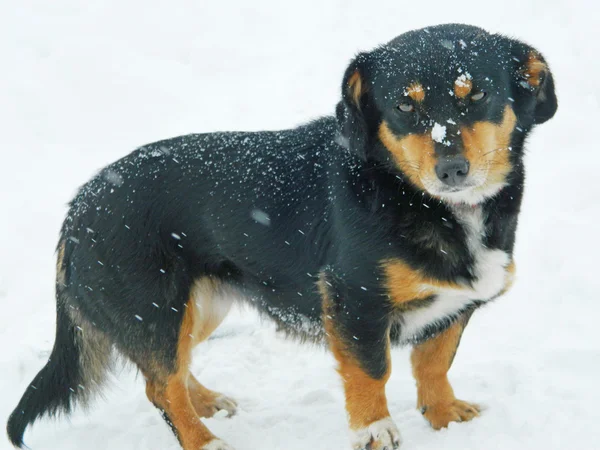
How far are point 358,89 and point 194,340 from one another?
1.84 meters

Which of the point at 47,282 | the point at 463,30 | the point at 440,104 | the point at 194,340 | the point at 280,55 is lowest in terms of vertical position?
the point at 47,282

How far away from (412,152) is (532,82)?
2.46ft

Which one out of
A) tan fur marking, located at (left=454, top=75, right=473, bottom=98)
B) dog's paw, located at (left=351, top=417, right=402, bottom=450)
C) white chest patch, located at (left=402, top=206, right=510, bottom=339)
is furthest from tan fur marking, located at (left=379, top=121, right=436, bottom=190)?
dog's paw, located at (left=351, top=417, right=402, bottom=450)

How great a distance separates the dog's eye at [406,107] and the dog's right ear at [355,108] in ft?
0.71

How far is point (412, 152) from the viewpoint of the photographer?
10.2 ft

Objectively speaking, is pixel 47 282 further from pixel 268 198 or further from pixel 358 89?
pixel 358 89

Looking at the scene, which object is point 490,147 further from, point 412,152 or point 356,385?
point 356,385

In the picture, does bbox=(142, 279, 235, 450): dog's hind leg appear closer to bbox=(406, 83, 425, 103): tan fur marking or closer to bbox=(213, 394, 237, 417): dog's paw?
bbox=(213, 394, 237, 417): dog's paw

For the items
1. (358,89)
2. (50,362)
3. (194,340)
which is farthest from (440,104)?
(50,362)

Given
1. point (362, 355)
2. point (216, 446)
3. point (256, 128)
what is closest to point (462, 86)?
point (362, 355)

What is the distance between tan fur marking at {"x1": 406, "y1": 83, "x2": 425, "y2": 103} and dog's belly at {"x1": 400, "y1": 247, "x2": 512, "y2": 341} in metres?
0.82

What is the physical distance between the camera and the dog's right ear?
128 inches

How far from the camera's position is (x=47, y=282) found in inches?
245

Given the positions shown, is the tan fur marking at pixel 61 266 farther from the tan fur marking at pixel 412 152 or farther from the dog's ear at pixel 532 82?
the dog's ear at pixel 532 82
